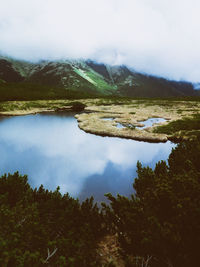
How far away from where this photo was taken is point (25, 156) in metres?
26.0

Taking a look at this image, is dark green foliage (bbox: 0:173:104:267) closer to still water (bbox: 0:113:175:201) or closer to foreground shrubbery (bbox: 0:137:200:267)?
foreground shrubbery (bbox: 0:137:200:267)

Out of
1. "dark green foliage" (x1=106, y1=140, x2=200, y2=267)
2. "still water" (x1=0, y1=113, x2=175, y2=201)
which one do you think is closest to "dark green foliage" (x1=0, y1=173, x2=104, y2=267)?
"dark green foliage" (x1=106, y1=140, x2=200, y2=267)

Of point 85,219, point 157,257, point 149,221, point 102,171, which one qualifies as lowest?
point 102,171

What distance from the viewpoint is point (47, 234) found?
275 inches

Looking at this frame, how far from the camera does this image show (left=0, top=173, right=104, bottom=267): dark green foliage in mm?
5386

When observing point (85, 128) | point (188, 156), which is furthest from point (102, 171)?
point (85, 128)

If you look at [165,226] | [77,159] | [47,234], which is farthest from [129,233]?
[77,159]

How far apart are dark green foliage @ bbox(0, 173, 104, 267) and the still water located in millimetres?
6775

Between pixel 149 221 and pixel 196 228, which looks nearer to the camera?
pixel 196 228

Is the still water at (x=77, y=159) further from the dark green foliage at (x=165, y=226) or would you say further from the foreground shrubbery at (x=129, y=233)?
the dark green foliage at (x=165, y=226)

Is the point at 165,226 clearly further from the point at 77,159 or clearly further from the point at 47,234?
the point at 77,159

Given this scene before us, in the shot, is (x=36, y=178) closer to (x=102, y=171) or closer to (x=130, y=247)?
(x=102, y=171)

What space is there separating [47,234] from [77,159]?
61.4 ft

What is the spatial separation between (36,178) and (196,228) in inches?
644
